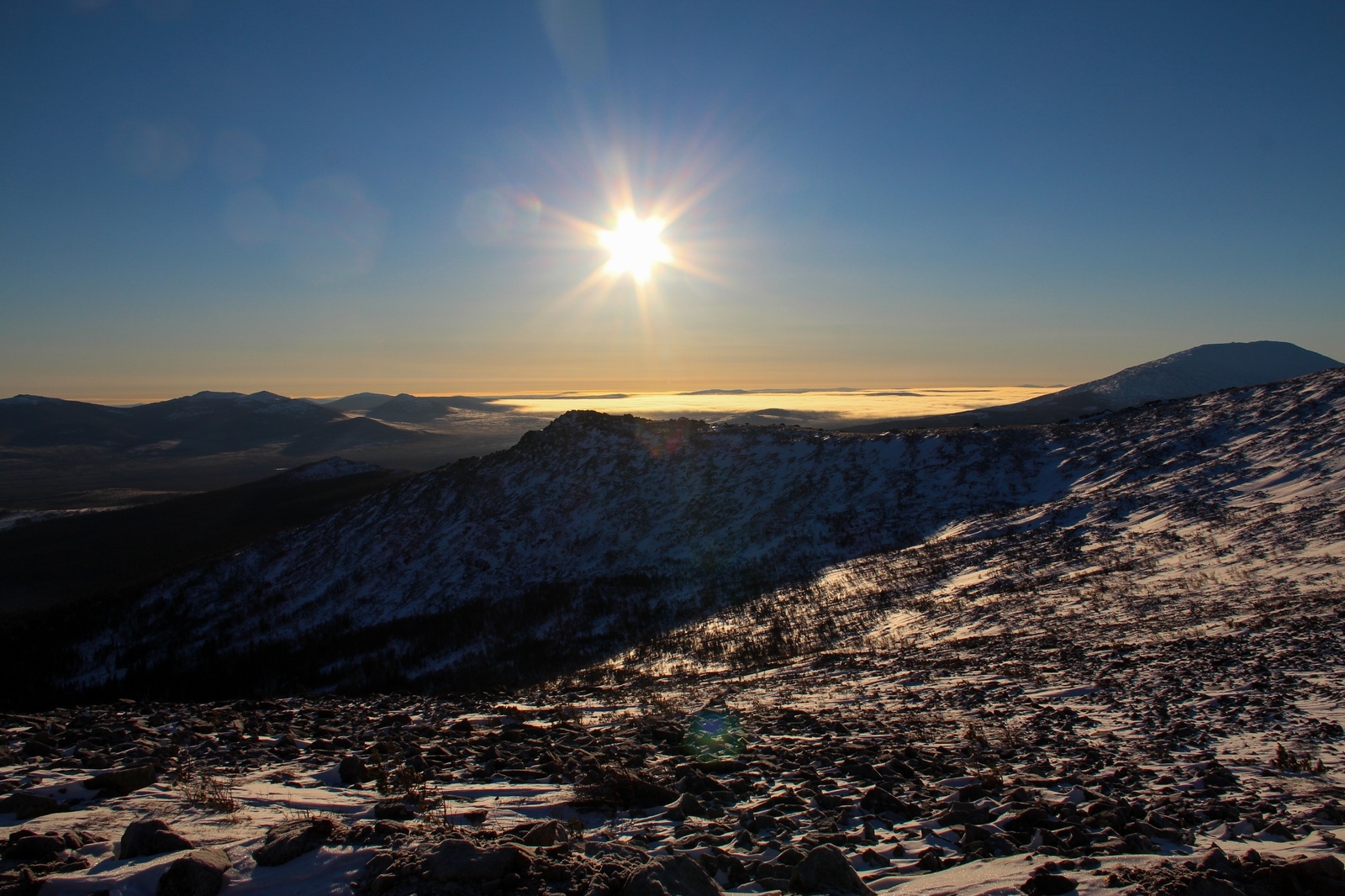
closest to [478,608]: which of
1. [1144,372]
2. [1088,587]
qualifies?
[1088,587]

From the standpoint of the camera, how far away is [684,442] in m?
41.9

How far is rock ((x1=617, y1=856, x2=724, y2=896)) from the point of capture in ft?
12.7

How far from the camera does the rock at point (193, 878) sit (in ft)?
13.4

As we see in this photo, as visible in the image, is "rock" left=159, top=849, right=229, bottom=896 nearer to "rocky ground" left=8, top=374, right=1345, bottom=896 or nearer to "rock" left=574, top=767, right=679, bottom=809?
"rocky ground" left=8, top=374, right=1345, bottom=896

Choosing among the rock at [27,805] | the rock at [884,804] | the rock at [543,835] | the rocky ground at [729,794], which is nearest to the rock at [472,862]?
the rocky ground at [729,794]

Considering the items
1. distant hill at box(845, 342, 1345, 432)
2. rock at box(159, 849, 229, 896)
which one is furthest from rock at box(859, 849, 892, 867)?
distant hill at box(845, 342, 1345, 432)

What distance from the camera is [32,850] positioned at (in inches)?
180

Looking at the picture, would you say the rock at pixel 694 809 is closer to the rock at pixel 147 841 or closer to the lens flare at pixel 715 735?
the lens flare at pixel 715 735

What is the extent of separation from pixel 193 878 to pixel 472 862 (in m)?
1.80

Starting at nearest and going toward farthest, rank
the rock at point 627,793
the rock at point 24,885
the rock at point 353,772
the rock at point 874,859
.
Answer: the rock at point 24,885 < the rock at point 874,859 < the rock at point 627,793 < the rock at point 353,772

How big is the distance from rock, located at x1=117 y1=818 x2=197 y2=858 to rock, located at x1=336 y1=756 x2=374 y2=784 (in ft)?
7.14

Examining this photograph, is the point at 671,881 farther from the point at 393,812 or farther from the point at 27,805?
the point at 27,805

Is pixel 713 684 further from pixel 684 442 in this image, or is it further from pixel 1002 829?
pixel 684 442

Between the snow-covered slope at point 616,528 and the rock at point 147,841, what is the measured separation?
1714 cm
